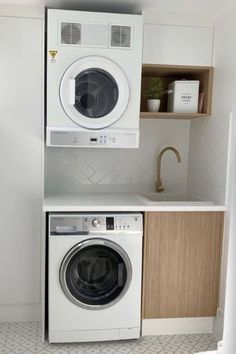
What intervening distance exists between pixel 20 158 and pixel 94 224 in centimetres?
75

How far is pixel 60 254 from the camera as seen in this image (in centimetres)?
243

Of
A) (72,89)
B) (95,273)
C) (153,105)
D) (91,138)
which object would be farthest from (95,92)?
(95,273)

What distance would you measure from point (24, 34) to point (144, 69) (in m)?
0.90

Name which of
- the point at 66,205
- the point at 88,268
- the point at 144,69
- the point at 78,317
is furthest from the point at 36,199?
the point at 144,69

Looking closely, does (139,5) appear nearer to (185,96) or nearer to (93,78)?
(93,78)

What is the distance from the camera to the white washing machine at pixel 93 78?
8.27 feet


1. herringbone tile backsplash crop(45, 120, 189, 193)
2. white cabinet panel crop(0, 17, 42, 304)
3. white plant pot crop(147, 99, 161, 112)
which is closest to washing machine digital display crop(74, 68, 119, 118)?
white cabinet panel crop(0, 17, 42, 304)

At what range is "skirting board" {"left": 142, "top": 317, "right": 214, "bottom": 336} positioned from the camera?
267 cm

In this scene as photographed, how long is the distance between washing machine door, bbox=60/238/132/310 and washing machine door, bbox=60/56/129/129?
2.74ft

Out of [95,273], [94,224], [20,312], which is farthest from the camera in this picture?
[20,312]

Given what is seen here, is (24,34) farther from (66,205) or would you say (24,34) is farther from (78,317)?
(78,317)

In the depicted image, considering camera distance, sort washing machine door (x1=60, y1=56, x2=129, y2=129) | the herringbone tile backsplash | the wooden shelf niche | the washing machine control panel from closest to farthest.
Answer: the washing machine control panel, washing machine door (x1=60, y1=56, x2=129, y2=129), the wooden shelf niche, the herringbone tile backsplash

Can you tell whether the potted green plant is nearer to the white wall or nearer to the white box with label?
the white box with label

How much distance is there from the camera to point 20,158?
2715mm
